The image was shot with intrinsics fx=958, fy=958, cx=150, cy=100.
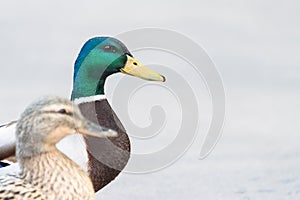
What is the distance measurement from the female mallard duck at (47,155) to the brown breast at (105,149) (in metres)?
1.51

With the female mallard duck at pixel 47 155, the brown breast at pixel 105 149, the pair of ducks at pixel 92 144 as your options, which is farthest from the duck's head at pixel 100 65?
the female mallard duck at pixel 47 155

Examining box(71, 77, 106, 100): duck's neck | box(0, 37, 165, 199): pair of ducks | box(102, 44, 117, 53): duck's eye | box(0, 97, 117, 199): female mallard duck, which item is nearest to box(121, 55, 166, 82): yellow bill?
box(0, 37, 165, 199): pair of ducks

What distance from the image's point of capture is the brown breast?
5.77 meters

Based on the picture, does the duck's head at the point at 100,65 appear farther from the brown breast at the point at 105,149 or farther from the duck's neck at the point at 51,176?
the duck's neck at the point at 51,176

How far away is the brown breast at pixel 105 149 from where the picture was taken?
5.77 meters

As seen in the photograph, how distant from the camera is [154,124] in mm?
6613

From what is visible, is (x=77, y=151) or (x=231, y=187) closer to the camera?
(x=77, y=151)

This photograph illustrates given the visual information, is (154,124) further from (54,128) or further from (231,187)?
(54,128)

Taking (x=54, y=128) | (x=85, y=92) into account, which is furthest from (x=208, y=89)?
(x=54, y=128)

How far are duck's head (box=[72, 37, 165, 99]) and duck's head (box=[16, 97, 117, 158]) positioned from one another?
1974mm

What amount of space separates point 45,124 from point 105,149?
1.84 metres

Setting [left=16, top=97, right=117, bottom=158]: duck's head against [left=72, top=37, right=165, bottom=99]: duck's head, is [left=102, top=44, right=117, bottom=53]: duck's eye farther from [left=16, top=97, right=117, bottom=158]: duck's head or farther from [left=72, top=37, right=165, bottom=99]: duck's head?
[left=16, top=97, right=117, bottom=158]: duck's head

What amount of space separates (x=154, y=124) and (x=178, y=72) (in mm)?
675

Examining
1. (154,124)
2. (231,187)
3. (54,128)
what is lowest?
(231,187)
